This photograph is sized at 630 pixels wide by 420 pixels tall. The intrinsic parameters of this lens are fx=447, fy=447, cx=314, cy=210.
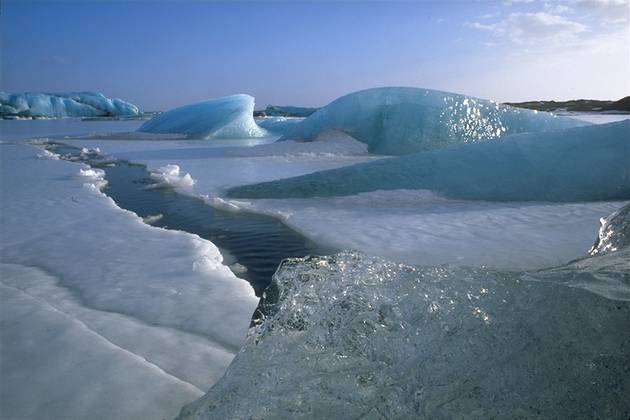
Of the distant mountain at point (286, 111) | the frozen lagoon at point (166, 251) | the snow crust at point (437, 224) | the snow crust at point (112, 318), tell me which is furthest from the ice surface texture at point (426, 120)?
the distant mountain at point (286, 111)

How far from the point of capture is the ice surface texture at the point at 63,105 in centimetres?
3756

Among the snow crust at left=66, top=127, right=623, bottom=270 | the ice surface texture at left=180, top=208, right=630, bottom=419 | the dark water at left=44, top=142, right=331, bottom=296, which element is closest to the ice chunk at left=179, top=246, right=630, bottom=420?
the ice surface texture at left=180, top=208, right=630, bottom=419

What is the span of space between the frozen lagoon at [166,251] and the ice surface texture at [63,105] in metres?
40.4

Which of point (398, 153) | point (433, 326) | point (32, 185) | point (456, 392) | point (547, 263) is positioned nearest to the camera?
point (456, 392)

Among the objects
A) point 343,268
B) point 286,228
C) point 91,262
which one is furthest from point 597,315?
point 286,228

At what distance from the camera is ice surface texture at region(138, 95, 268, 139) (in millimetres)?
14445

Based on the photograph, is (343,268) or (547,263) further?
(547,263)

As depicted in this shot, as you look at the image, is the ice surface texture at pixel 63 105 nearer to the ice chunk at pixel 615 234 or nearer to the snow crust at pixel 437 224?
the snow crust at pixel 437 224

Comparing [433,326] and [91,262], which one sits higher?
[433,326]

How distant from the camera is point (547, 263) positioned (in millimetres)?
2029

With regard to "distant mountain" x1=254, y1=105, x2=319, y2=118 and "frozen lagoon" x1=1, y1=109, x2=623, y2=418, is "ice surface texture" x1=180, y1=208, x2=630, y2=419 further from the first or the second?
"distant mountain" x1=254, y1=105, x2=319, y2=118

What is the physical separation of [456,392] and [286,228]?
7.27 ft

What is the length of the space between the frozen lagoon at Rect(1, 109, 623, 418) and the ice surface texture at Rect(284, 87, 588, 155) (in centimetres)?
425

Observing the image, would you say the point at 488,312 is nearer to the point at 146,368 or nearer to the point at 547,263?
the point at 146,368
